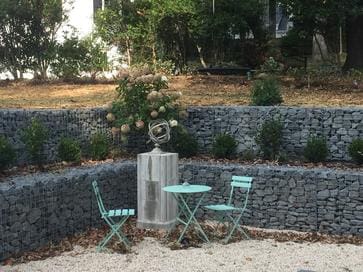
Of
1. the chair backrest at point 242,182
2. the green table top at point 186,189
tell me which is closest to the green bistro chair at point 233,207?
the chair backrest at point 242,182

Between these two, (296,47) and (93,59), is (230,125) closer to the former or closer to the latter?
(93,59)

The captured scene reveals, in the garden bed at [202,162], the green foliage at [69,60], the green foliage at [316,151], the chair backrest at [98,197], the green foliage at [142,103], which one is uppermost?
the green foliage at [69,60]

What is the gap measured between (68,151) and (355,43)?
10.1m

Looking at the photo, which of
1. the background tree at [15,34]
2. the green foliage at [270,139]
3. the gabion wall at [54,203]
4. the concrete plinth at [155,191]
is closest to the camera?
the gabion wall at [54,203]

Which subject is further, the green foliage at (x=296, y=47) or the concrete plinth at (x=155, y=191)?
the green foliage at (x=296, y=47)

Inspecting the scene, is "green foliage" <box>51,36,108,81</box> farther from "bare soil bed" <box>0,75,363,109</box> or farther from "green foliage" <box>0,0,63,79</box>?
"bare soil bed" <box>0,75,363,109</box>

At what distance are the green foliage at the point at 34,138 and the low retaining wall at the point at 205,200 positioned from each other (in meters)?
0.61

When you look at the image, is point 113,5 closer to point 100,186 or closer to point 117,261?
point 100,186

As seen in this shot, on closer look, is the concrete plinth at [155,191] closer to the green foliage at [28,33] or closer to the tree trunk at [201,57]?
the green foliage at [28,33]

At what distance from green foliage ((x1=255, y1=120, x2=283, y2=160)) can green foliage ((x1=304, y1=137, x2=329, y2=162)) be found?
559 mm

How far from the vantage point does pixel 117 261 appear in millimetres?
7188

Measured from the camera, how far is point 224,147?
1054 cm

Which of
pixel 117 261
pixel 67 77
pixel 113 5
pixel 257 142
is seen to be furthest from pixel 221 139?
pixel 113 5

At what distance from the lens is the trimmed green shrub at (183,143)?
1080 centimetres
